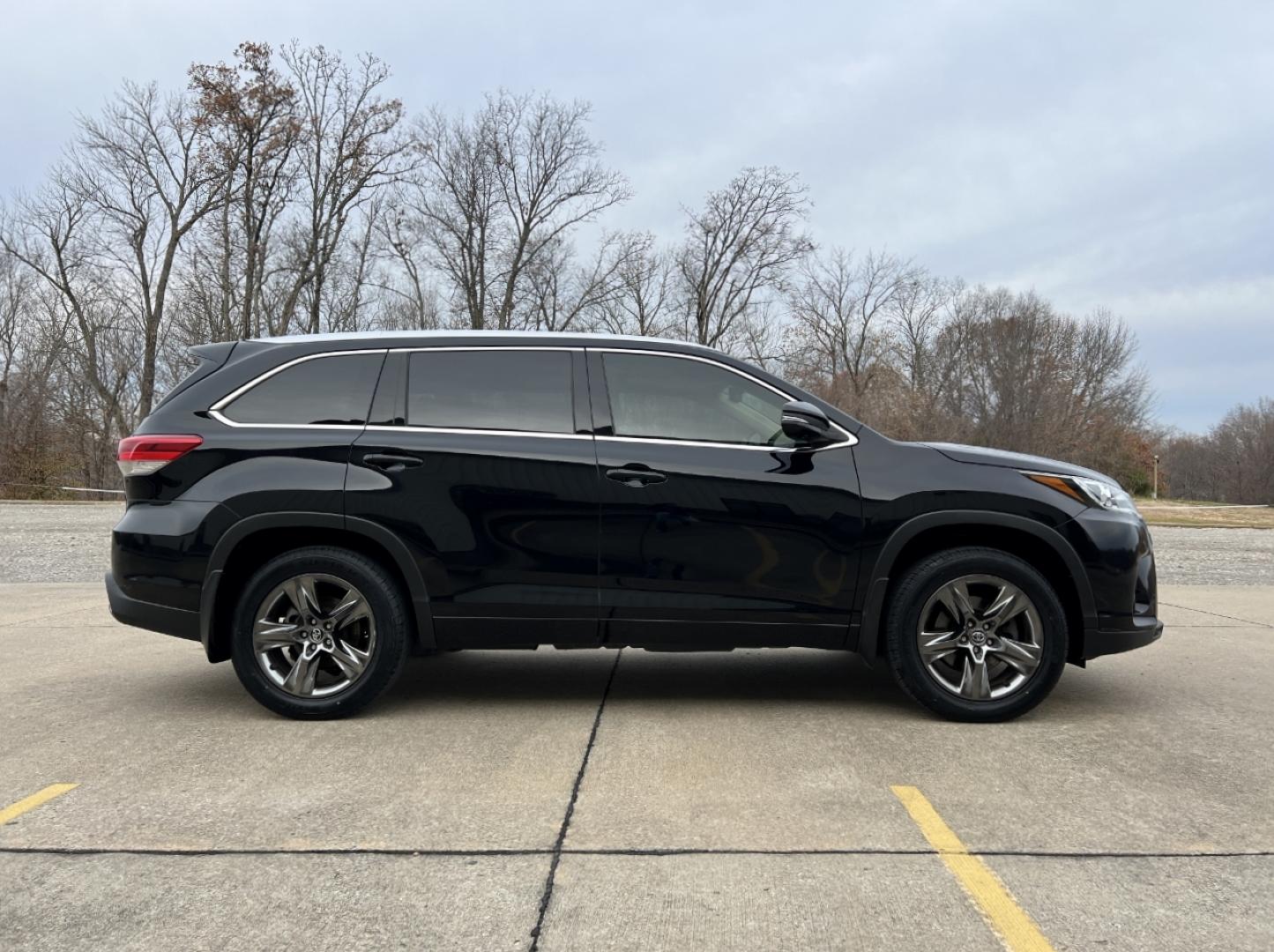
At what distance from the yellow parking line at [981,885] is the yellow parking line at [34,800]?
317 centimetres

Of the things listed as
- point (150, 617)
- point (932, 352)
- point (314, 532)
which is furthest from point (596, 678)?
point (932, 352)

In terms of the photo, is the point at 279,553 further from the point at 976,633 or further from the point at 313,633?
the point at 976,633

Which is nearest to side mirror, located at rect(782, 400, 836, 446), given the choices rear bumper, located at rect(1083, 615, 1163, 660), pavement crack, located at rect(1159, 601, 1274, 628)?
rear bumper, located at rect(1083, 615, 1163, 660)

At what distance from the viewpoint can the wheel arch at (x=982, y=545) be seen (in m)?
4.72

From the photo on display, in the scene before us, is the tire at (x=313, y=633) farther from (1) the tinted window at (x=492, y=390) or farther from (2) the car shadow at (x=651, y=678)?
(1) the tinted window at (x=492, y=390)

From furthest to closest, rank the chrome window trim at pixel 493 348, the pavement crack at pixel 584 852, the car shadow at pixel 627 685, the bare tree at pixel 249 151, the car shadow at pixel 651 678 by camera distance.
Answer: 1. the bare tree at pixel 249 151
2. the car shadow at pixel 651 678
3. the car shadow at pixel 627 685
4. the chrome window trim at pixel 493 348
5. the pavement crack at pixel 584 852

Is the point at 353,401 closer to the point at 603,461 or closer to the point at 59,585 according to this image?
the point at 603,461

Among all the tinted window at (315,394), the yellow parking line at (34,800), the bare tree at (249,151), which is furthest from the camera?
the bare tree at (249,151)

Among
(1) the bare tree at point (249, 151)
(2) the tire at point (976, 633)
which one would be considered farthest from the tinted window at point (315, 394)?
(1) the bare tree at point (249, 151)

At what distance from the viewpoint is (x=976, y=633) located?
15.5 feet

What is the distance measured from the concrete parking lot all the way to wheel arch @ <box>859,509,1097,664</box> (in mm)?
480

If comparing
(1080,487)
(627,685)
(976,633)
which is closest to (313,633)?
(627,685)

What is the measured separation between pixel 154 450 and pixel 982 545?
161 inches

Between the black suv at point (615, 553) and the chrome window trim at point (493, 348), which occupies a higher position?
the chrome window trim at point (493, 348)
